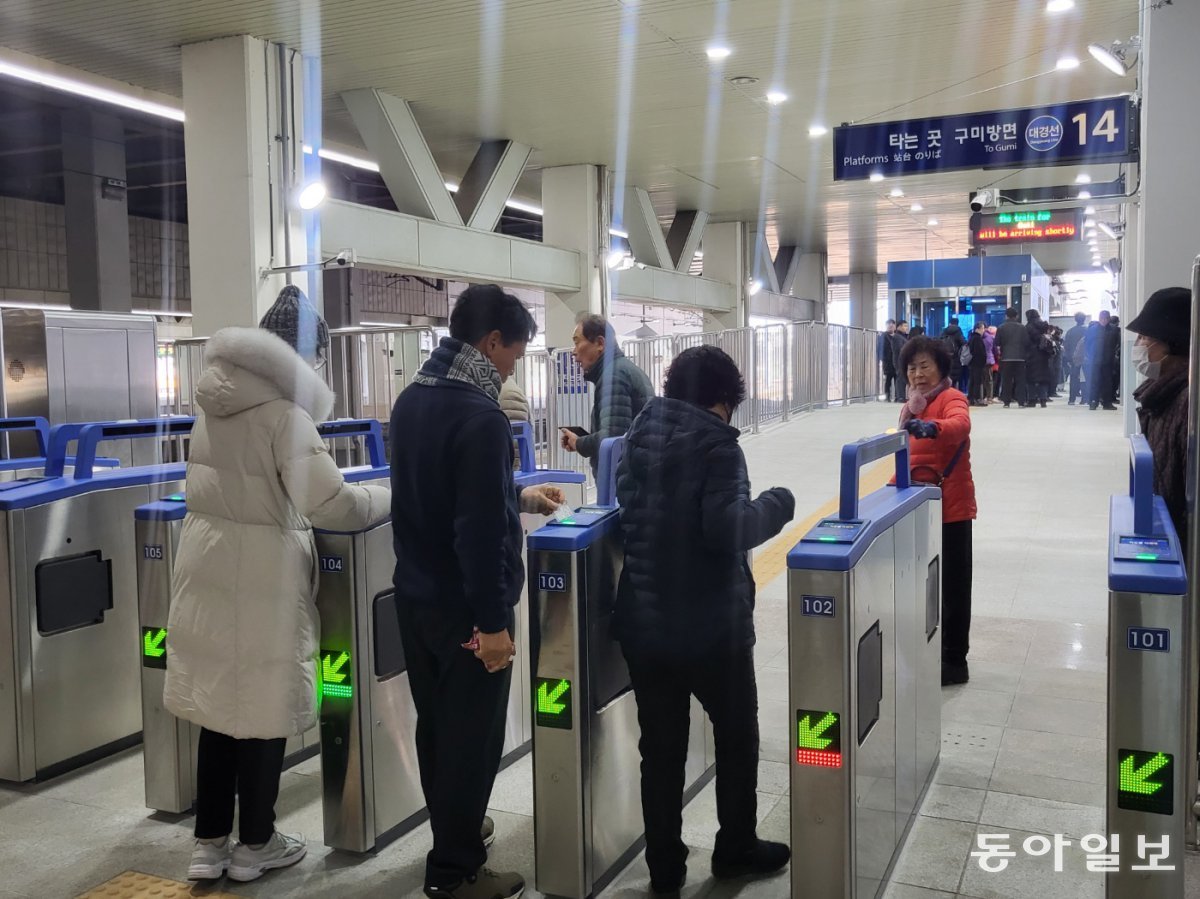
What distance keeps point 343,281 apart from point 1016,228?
1286cm

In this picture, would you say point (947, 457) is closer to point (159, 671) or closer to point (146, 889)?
point (159, 671)

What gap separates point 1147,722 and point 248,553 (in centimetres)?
214

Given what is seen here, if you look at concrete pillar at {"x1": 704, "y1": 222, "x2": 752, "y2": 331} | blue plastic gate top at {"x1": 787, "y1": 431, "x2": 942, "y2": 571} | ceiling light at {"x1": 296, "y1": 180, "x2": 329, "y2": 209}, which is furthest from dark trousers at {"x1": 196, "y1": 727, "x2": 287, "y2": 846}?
concrete pillar at {"x1": 704, "y1": 222, "x2": 752, "y2": 331}

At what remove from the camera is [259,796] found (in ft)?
9.66

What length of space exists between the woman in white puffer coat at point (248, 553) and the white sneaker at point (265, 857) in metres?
0.01

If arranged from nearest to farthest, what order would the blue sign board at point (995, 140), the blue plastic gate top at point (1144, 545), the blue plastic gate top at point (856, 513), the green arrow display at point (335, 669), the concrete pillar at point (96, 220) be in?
the blue plastic gate top at point (1144, 545) < the blue plastic gate top at point (856, 513) < the green arrow display at point (335, 669) < the blue sign board at point (995, 140) < the concrete pillar at point (96, 220)

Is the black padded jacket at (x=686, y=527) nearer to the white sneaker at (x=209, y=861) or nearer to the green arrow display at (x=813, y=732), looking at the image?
the green arrow display at (x=813, y=732)

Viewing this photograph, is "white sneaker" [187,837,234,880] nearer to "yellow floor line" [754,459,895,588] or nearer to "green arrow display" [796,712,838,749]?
"green arrow display" [796,712,838,749]

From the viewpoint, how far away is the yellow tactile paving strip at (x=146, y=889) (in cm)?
287

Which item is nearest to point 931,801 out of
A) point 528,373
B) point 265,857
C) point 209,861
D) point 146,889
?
point 265,857

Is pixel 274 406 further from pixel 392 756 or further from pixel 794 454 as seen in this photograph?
pixel 794 454

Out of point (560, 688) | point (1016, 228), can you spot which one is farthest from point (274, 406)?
point (1016, 228)

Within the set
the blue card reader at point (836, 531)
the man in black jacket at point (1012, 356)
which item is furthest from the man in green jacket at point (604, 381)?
the man in black jacket at point (1012, 356)

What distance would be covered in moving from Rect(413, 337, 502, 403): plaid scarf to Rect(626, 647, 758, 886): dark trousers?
81 cm
